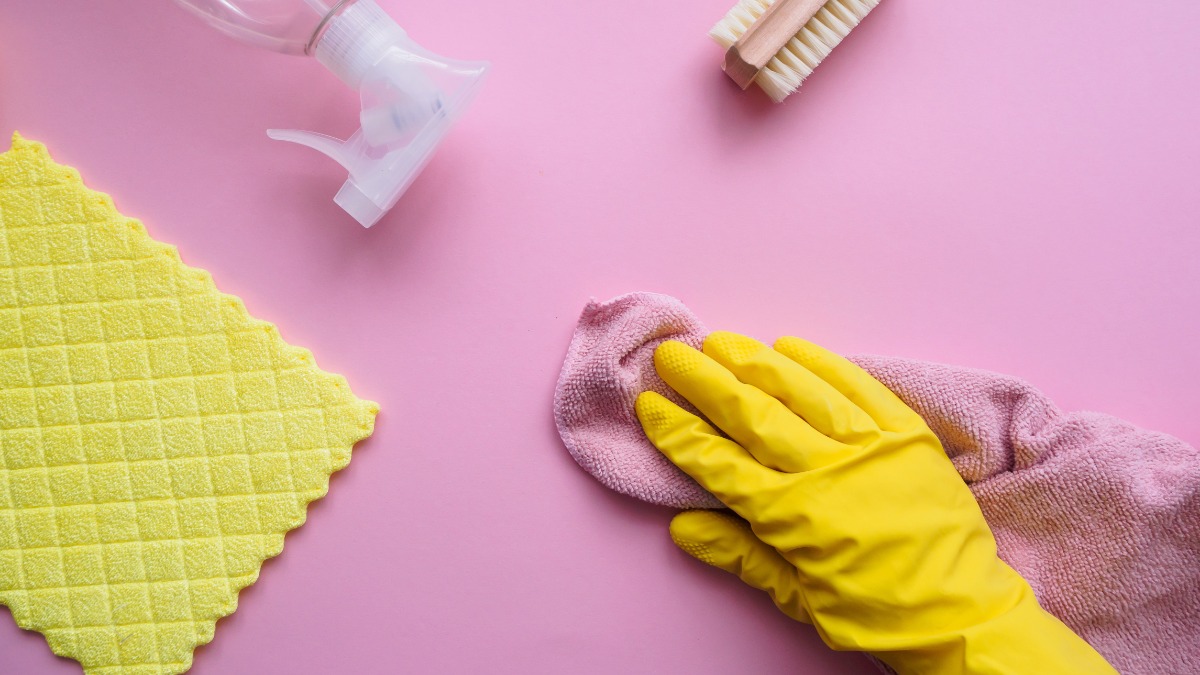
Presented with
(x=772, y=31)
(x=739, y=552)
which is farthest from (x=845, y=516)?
(x=772, y=31)

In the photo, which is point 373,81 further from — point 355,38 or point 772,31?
point 772,31

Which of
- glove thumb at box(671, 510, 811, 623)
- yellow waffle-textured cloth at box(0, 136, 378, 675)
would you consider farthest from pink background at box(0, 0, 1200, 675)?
glove thumb at box(671, 510, 811, 623)

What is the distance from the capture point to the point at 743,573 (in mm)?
859

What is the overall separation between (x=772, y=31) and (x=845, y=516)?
0.56 metres

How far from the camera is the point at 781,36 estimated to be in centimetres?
85

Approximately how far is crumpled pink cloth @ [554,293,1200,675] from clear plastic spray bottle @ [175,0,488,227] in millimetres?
281

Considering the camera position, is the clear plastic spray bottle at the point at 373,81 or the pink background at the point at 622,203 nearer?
the clear plastic spray bottle at the point at 373,81

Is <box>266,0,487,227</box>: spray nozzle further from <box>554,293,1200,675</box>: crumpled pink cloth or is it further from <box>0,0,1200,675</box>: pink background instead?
<box>554,293,1200,675</box>: crumpled pink cloth

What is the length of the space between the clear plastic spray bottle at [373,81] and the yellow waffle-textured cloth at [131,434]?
0.79ft

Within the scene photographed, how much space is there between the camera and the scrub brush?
0.84 meters

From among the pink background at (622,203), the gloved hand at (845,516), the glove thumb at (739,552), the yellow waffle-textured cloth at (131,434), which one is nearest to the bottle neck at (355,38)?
the pink background at (622,203)

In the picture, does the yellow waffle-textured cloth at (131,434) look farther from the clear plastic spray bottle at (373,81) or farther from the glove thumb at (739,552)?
the glove thumb at (739,552)

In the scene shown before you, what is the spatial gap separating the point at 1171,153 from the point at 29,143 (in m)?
1.44

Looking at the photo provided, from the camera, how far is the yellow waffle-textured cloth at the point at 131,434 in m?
0.89
